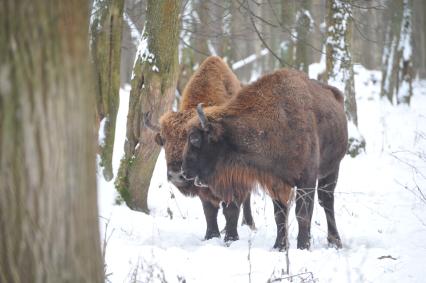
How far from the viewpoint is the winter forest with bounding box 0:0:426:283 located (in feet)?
7.54

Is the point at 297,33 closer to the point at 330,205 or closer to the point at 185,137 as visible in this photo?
the point at 330,205

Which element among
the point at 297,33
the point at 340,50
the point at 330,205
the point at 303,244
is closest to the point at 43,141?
the point at 303,244

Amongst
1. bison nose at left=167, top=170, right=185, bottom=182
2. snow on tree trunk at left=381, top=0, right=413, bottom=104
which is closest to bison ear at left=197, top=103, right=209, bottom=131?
bison nose at left=167, top=170, right=185, bottom=182

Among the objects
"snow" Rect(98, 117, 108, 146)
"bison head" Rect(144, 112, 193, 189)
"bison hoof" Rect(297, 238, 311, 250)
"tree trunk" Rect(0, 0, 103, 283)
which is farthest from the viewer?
"snow" Rect(98, 117, 108, 146)

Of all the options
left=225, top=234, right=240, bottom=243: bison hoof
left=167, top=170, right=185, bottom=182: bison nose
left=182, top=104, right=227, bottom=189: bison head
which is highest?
left=182, top=104, right=227, bottom=189: bison head

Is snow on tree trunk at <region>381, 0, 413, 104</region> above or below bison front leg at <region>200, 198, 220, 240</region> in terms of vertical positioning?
above

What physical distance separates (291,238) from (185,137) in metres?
1.73

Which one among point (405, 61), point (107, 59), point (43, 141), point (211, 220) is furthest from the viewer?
point (405, 61)

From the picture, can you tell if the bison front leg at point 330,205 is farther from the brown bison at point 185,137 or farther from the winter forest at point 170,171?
the brown bison at point 185,137

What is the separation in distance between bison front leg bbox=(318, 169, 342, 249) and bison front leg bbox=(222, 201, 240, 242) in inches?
41.9

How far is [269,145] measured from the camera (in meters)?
6.23

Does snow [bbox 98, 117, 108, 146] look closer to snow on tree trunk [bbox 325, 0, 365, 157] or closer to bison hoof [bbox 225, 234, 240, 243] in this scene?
bison hoof [bbox 225, 234, 240, 243]

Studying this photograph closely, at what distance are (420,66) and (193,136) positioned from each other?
3275 cm

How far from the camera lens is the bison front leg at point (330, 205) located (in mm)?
6402
